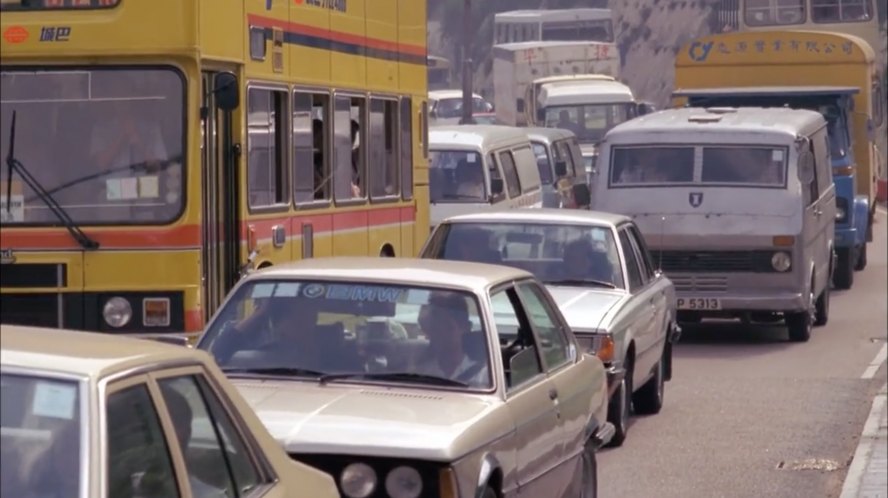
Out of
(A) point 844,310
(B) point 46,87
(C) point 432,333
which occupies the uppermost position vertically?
(B) point 46,87

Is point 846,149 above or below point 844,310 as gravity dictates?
Answer: above

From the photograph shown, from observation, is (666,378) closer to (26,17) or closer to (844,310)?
(26,17)

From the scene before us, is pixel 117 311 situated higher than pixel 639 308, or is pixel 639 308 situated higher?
pixel 117 311

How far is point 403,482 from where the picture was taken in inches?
241

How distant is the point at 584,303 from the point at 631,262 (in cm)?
114

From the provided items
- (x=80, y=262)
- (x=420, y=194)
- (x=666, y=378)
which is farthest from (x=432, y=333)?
(x=420, y=194)

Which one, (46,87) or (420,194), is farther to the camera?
(420,194)

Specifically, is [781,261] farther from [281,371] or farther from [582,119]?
[582,119]

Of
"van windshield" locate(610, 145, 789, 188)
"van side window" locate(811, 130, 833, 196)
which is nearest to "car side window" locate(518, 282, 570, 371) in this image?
"van windshield" locate(610, 145, 789, 188)

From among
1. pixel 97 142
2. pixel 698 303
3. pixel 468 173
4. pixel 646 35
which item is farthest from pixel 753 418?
pixel 646 35

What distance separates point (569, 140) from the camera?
83.0ft

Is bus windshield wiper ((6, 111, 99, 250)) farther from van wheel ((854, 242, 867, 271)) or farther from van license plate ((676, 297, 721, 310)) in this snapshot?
van wheel ((854, 242, 867, 271))

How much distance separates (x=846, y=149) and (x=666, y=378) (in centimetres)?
1088

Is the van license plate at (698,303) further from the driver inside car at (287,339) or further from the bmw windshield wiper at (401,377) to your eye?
the bmw windshield wiper at (401,377)
